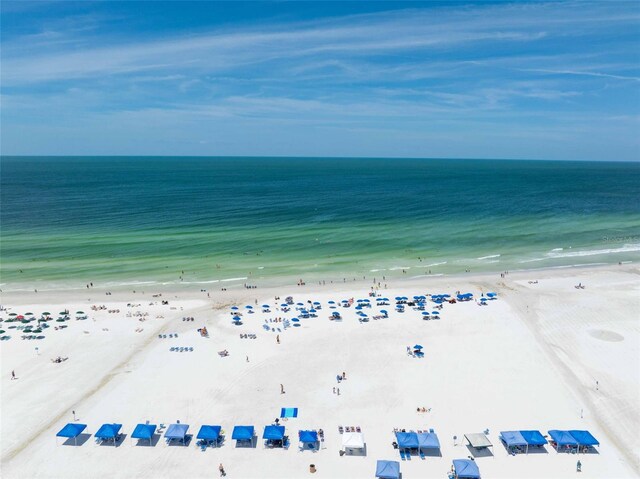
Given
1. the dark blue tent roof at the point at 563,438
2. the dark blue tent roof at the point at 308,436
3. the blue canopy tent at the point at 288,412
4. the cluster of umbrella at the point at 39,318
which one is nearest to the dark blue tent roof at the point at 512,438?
the dark blue tent roof at the point at 563,438

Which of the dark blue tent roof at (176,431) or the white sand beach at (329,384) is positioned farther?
the dark blue tent roof at (176,431)

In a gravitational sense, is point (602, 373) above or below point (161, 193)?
below

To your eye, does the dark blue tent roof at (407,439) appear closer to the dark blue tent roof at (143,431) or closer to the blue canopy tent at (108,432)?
the dark blue tent roof at (143,431)

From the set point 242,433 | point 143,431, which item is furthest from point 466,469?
point 143,431

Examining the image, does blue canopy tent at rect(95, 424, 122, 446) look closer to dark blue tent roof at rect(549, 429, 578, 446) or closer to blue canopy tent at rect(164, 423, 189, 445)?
blue canopy tent at rect(164, 423, 189, 445)

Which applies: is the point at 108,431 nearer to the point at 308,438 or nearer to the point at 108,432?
the point at 108,432

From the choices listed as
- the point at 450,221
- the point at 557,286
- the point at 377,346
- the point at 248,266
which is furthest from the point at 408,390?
the point at 450,221

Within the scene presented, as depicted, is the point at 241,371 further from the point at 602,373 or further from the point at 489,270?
the point at 489,270
